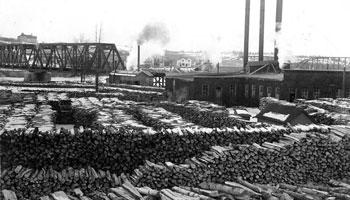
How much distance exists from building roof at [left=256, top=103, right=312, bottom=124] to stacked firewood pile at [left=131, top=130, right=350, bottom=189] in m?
6.34

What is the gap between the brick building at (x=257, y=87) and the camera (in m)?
34.3

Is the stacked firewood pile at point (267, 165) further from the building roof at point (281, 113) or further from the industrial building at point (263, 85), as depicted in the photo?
the industrial building at point (263, 85)

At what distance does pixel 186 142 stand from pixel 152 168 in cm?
188

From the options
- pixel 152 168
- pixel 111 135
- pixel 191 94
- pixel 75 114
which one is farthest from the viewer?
pixel 191 94

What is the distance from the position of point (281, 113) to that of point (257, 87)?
16267mm

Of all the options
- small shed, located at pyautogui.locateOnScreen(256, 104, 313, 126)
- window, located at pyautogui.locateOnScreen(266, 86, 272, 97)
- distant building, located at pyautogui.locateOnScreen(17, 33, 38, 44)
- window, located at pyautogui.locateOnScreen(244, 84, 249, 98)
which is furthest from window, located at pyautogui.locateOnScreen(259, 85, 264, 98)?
distant building, located at pyautogui.locateOnScreen(17, 33, 38, 44)

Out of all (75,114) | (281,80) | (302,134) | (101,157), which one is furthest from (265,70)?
(101,157)

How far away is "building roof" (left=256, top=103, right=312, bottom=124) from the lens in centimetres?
2192

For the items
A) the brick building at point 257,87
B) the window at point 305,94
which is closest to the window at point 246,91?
the brick building at point 257,87

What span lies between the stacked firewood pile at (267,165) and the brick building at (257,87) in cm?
1960

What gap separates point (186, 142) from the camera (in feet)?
49.4

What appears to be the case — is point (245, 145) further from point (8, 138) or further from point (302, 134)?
point (8, 138)

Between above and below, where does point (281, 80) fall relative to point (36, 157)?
above

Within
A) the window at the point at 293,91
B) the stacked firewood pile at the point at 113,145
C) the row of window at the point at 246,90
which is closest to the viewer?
the stacked firewood pile at the point at 113,145
